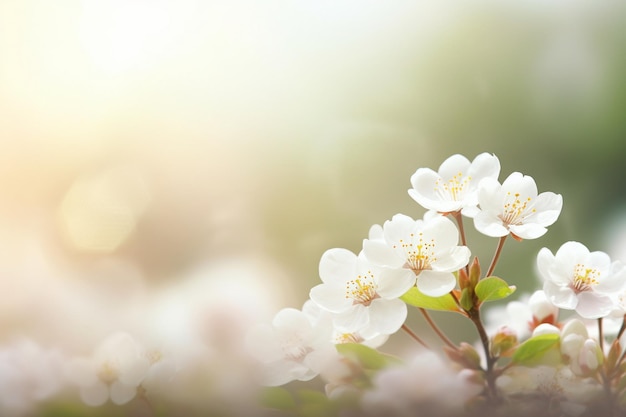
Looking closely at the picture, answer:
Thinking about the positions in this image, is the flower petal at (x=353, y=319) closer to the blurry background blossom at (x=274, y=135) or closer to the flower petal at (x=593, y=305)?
the flower petal at (x=593, y=305)

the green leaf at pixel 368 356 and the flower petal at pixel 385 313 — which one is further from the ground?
the flower petal at pixel 385 313

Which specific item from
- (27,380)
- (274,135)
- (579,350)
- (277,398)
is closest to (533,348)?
(579,350)

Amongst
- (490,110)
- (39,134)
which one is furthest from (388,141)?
(39,134)

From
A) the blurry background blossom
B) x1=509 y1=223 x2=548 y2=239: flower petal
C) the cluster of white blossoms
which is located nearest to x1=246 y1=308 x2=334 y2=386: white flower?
the cluster of white blossoms

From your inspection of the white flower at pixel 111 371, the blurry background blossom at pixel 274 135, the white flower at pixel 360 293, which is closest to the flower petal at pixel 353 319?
the white flower at pixel 360 293

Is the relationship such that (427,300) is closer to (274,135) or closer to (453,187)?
(453,187)

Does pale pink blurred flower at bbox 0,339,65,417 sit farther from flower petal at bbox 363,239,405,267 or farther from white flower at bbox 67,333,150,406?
flower petal at bbox 363,239,405,267

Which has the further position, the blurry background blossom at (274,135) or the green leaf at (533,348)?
the blurry background blossom at (274,135)

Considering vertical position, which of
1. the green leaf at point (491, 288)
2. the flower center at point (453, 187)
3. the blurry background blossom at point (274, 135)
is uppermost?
the blurry background blossom at point (274, 135)
